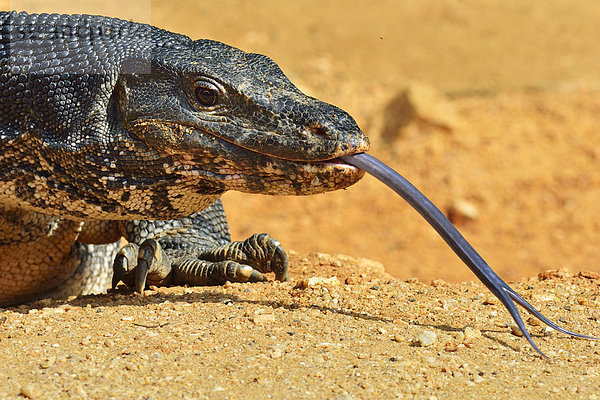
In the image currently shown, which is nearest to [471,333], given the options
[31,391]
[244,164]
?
[244,164]

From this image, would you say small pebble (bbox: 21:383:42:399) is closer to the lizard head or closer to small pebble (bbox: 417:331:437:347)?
the lizard head

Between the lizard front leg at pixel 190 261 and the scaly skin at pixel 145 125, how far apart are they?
0.61 meters

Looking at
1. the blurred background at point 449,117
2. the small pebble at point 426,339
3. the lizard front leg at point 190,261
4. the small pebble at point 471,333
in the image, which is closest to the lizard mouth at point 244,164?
the small pebble at point 426,339

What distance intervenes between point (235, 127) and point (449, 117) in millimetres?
8523

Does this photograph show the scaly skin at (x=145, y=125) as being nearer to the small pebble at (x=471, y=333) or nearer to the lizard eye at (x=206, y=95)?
the lizard eye at (x=206, y=95)

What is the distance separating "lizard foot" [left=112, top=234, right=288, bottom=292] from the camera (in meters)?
4.45

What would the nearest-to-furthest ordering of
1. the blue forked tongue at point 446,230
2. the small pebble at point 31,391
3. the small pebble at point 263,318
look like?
the small pebble at point 31,391 < the blue forked tongue at point 446,230 < the small pebble at point 263,318

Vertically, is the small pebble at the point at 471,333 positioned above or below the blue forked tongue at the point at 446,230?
below

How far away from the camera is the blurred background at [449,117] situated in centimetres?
940

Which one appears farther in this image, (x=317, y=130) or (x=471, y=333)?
(x=471, y=333)

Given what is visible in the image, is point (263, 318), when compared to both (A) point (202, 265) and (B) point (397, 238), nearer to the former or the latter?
(A) point (202, 265)

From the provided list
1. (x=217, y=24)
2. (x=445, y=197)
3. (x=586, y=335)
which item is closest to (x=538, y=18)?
(x=217, y=24)

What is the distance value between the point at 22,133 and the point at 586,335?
2.75 meters

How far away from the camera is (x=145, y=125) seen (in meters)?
3.61
